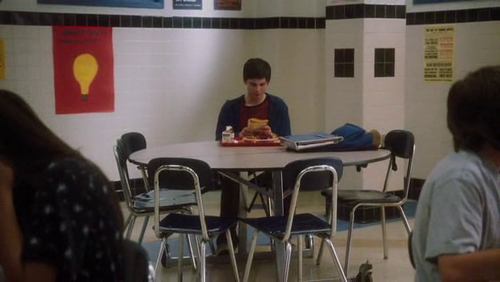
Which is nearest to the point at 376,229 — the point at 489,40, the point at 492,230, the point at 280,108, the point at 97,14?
the point at 280,108

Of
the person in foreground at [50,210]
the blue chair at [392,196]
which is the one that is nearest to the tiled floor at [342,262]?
the blue chair at [392,196]

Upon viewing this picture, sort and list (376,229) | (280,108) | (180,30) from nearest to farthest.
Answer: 1. (280,108)
2. (376,229)
3. (180,30)

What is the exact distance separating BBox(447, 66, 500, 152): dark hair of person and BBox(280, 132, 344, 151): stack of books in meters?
2.64

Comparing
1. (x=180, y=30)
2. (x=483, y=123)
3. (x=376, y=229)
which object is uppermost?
(x=180, y=30)

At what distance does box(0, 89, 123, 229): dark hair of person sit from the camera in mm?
1765

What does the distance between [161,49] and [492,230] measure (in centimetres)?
536

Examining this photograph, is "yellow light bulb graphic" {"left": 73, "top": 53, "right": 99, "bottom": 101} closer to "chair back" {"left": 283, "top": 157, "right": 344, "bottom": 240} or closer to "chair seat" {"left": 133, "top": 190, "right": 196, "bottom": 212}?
"chair seat" {"left": 133, "top": 190, "right": 196, "bottom": 212}

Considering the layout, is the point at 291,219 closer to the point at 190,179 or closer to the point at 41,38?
the point at 190,179

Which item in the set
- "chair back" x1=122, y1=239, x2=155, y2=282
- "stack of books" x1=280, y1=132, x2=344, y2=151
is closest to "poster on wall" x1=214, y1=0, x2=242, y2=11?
"stack of books" x1=280, y1=132, x2=344, y2=151

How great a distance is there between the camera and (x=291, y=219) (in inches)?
150

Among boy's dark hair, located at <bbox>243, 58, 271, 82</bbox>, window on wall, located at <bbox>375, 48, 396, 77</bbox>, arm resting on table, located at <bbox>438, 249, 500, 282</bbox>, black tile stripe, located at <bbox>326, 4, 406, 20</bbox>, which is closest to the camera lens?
arm resting on table, located at <bbox>438, 249, 500, 282</bbox>

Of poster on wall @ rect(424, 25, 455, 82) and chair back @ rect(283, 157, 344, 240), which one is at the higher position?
poster on wall @ rect(424, 25, 455, 82)

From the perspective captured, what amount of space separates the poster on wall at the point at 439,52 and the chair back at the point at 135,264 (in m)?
5.03

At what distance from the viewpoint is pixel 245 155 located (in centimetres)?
433
